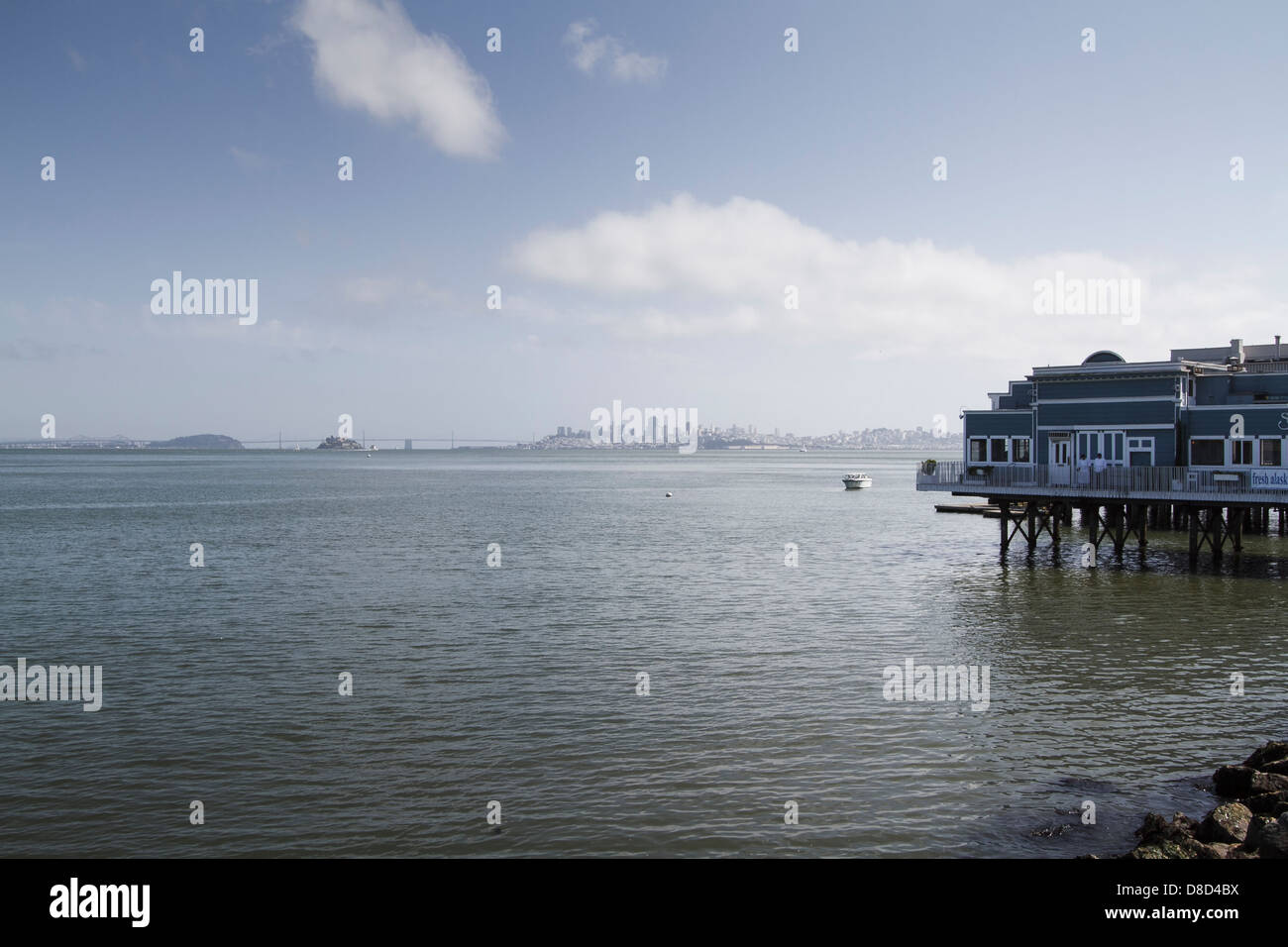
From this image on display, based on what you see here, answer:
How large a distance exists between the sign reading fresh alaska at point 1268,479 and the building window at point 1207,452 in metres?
2.32

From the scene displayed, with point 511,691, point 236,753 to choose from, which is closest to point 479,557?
point 511,691

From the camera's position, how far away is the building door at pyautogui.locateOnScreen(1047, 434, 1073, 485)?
4747 cm

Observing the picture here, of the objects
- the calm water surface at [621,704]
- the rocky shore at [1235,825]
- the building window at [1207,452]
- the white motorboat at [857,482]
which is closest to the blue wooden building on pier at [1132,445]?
the building window at [1207,452]

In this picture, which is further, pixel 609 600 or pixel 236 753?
pixel 609 600

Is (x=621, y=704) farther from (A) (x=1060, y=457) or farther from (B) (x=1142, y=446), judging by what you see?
(B) (x=1142, y=446)

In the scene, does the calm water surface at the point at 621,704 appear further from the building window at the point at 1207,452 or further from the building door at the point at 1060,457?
the building window at the point at 1207,452

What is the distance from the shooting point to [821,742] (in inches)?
799

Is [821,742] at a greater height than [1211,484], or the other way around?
[1211,484]

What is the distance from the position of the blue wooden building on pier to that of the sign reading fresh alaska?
0.14ft

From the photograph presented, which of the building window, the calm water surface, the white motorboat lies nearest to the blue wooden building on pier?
the building window

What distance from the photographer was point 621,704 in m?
23.1
